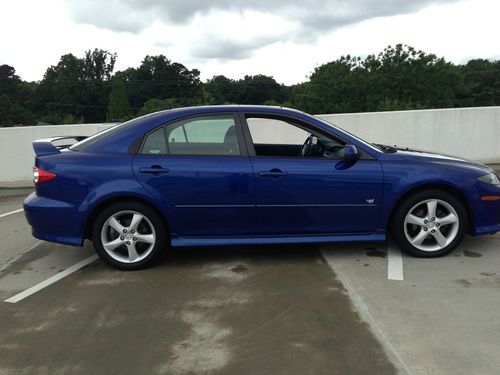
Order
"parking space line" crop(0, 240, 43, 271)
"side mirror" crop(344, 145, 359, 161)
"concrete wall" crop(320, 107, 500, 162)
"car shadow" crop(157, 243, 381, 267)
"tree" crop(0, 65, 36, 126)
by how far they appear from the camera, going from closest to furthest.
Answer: "side mirror" crop(344, 145, 359, 161), "car shadow" crop(157, 243, 381, 267), "parking space line" crop(0, 240, 43, 271), "concrete wall" crop(320, 107, 500, 162), "tree" crop(0, 65, 36, 126)

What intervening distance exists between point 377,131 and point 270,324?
8.36 m

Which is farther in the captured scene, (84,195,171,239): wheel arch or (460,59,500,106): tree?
(460,59,500,106): tree

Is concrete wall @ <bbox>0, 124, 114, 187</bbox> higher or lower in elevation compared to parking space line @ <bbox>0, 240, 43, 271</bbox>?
higher

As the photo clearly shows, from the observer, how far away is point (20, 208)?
7723mm

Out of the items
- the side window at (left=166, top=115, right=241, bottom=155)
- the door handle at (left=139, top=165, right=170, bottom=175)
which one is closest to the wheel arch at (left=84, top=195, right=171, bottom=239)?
the door handle at (left=139, top=165, right=170, bottom=175)

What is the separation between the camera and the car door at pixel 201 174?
4281 millimetres

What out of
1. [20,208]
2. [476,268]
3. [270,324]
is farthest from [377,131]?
[270,324]

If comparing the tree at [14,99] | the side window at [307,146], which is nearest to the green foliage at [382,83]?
the side window at [307,146]

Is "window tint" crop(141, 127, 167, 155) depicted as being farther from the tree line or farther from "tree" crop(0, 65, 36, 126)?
"tree" crop(0, 65, 36, 126)

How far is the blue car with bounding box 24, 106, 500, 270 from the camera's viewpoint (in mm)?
4289

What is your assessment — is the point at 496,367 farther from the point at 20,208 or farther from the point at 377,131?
the point at 377,131

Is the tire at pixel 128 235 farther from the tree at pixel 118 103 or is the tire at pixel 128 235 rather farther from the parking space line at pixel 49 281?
the tree at pixel 118 103

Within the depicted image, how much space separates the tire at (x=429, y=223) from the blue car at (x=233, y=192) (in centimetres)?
1

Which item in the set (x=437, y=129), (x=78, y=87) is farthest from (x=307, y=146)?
(x=78, y=87)
